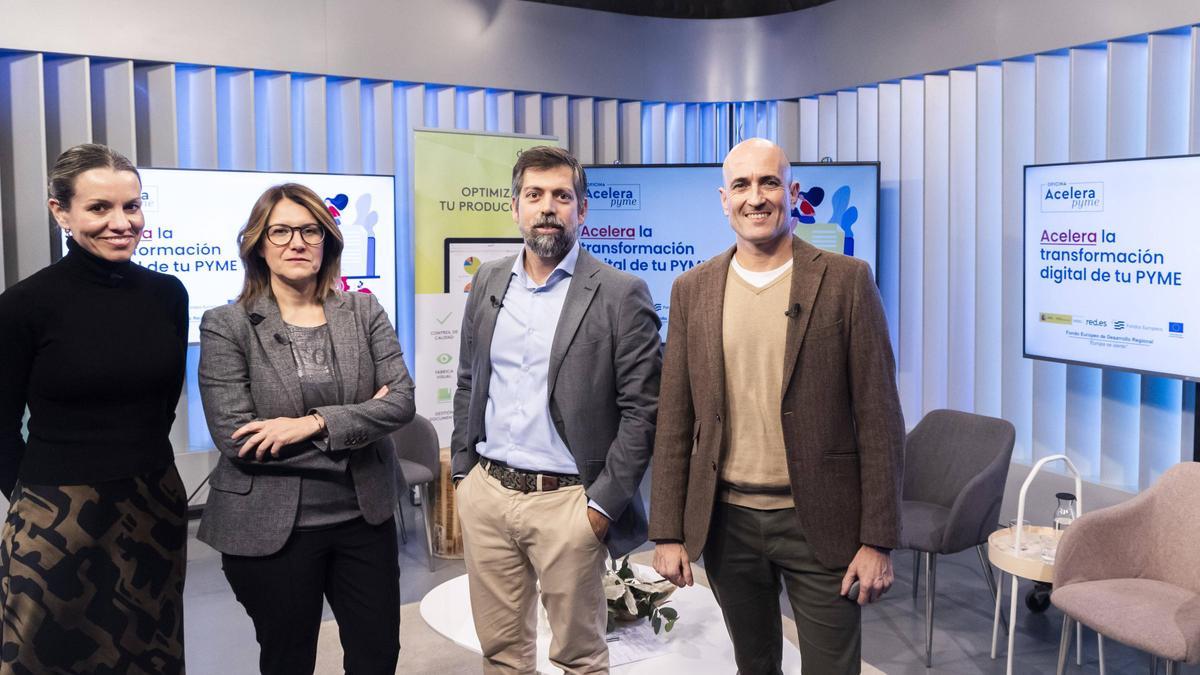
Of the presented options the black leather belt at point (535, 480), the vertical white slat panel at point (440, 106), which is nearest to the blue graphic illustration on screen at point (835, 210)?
the vertical white slat panel at point (440, 106)

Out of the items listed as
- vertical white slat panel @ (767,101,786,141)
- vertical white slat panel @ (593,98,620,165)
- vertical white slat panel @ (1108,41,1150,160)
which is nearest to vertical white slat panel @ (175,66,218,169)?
vertical white slat panel @ (593,98,620,165)

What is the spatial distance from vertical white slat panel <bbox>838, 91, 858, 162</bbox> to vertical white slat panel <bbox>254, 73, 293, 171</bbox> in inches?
142

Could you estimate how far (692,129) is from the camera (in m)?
7.50

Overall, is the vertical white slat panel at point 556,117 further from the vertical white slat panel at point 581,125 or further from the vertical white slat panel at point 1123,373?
the vertical white slat panel at point 1123,373

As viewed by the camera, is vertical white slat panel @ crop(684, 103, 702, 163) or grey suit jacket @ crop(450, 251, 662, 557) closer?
grey suit jacket @ crop(450, 251, 662, 557)

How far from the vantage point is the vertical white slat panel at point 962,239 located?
19.0ft

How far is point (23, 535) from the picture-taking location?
2385 mm

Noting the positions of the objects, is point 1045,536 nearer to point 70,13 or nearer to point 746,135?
point 746,135

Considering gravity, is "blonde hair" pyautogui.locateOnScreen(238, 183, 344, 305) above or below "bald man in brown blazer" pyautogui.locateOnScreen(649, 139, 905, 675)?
above

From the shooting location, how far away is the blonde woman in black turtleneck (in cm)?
239

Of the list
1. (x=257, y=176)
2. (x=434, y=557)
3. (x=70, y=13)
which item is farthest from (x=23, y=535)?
(x=70, y=13)

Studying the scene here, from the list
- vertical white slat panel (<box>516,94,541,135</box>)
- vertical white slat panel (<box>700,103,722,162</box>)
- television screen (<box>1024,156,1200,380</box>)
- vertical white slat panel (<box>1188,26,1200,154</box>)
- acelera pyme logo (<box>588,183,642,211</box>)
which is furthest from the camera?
vertical white slat panel (<box>700,103,722,162</box>)

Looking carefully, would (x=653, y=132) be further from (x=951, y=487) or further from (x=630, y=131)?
(x=951, y=487)

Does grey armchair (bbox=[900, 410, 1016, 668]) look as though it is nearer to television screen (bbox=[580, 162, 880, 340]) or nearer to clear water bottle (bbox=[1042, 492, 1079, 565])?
clear water bottle (bbox=[1042, 492, 1079, 565])
